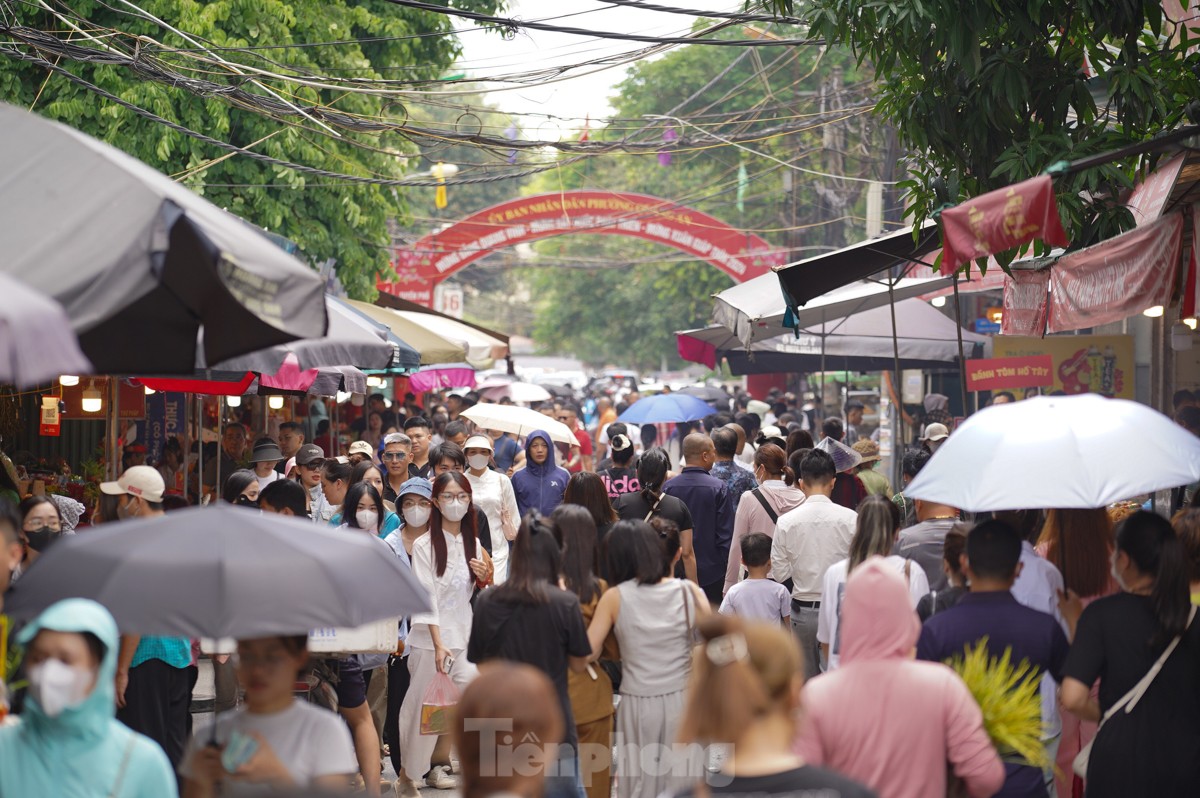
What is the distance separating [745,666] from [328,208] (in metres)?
16.1

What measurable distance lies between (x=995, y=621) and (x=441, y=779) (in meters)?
4.73

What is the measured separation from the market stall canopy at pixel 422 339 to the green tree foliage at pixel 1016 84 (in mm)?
7323

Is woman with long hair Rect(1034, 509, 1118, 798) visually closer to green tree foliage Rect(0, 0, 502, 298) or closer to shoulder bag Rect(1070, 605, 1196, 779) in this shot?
shoulder bag Rect(1070, 605, 1196, 779)

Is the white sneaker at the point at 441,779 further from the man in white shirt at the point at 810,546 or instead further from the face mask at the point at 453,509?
the man in white shirt at the point at 810,546

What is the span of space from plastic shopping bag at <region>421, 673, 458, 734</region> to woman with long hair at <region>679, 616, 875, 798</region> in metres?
4.58

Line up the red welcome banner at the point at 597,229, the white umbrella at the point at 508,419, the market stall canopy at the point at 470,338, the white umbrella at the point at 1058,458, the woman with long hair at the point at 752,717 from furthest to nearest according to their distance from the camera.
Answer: the red welcome banner at the point at 597,229
the market stall canopy at the point at 470,338
the white umbrella at the point at 508,419
the white umbrella at the point at 1058,458
the woman with long hair at the point at 752,717

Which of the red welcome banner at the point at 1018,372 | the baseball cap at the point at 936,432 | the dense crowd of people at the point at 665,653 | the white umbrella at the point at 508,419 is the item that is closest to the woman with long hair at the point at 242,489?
the dense crowd of people at the point at 665,653

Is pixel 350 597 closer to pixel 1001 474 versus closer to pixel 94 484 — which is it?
pixel 1001 474

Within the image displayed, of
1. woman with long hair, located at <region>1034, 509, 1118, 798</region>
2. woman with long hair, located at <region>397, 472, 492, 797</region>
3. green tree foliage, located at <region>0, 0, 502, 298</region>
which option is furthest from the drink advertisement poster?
woman with long hair, located at <region>1034, 509, 1118, 798</region>

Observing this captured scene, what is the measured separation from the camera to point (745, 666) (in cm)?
338

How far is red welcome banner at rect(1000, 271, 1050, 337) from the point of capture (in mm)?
10078

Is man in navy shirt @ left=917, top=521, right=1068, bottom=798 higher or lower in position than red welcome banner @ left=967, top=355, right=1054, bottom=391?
lower

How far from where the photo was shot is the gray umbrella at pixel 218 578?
12.8 ft

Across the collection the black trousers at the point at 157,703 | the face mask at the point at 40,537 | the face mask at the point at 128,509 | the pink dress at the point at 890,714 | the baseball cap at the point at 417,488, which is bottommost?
the black trousers at the point at 157,703
